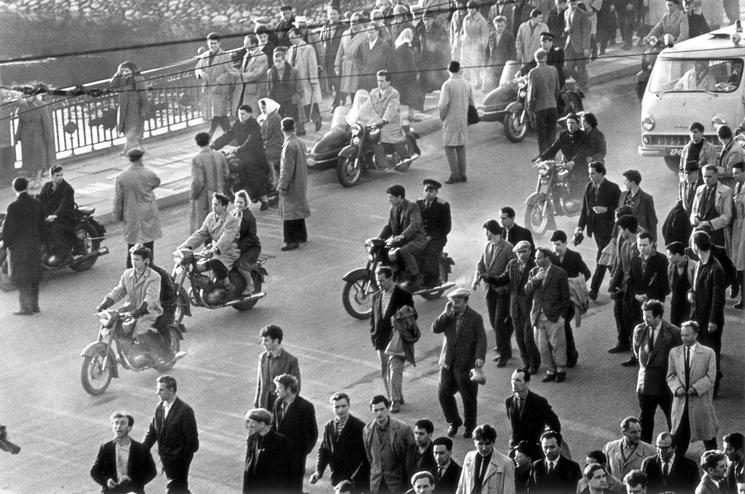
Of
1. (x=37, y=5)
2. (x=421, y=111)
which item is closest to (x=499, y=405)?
(x=421, y=111)

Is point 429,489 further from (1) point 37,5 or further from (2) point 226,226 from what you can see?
(1) point 37,5

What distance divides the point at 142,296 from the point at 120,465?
3801mm

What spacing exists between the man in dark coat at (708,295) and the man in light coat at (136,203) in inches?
266

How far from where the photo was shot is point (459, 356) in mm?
13930

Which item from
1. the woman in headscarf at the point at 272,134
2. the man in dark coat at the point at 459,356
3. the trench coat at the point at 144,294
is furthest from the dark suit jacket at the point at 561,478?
the woman in headscarf at the point at 272,134

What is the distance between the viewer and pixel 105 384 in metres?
15.2

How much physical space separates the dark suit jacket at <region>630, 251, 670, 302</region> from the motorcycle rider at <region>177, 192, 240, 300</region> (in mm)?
4511

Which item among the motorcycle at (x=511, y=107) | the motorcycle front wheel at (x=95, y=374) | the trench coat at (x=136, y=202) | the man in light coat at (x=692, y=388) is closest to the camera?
the man in light coat at (x=692, y=388)

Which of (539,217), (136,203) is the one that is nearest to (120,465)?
(136,203)

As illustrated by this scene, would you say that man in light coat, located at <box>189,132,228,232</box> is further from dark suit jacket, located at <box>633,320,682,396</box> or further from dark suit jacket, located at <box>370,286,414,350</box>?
dark suit jacket, located at <box>633,320,682,396</box>

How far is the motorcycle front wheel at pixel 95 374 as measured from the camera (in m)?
15.0

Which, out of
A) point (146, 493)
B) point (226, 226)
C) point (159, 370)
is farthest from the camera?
point (226, 226)

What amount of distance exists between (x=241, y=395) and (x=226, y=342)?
5.46ft

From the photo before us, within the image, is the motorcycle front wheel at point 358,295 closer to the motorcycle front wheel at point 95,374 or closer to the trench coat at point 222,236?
the trench coat at point 222,236
